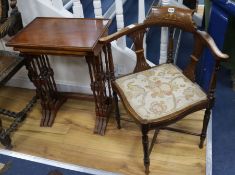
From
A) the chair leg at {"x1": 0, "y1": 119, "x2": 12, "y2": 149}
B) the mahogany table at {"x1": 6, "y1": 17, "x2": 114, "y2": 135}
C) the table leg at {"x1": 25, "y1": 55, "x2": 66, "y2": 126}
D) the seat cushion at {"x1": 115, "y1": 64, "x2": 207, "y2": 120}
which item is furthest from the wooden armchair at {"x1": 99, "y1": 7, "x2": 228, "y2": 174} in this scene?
the chair leg at {"x1": 0, "y1": 119, "x2": 12, "y2": 149}

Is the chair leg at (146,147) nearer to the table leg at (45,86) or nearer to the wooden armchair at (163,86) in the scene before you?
the wooden armchair at (163,86)

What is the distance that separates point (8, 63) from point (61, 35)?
435 mm

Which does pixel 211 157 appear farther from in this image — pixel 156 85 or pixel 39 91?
pixel 39 91

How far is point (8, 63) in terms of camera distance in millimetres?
1686

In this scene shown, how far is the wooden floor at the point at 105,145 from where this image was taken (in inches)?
63.0

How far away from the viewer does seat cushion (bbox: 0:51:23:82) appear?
1610 millimetres

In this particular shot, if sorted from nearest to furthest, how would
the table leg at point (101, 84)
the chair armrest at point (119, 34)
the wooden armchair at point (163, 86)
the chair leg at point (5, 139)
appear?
the wooden armchair at point (163, 86), the chair armrest at point (119, 34), the table leg at point (101, 84), the chair leg at point (5, 139)

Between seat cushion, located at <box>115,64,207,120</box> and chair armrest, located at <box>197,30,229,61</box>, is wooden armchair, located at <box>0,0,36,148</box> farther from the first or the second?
chair armrest, located at <box>197,30,229,61</box>

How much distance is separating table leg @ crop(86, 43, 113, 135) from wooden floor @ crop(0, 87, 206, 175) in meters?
0.08

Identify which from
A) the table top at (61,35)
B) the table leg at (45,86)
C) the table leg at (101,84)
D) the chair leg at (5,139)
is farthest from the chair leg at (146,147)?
the chair leg at (5,139)

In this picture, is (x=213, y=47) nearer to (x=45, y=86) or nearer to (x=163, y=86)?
(x=163, y=86)

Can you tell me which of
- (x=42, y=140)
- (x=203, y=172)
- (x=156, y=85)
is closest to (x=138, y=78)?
(x=156, y=85)

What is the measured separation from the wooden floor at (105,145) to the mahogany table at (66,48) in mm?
99

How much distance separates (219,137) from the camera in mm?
1740
